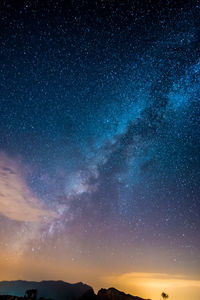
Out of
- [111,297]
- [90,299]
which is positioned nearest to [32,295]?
[111,297]

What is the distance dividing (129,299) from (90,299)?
2102 cm

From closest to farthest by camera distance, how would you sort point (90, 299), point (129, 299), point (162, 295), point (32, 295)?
1. point (32, 295)
2. point (162, 295)
3. point (129, 299)
4. point (90, 299)

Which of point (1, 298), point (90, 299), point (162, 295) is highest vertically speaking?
point (1, 298)

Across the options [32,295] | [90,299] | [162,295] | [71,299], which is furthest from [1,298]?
[71,299]

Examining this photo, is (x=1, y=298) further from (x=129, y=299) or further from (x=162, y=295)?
(x=129, y=299)

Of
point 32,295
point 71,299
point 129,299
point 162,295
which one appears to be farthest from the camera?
point 71,299

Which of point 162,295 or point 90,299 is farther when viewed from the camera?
point 90,299

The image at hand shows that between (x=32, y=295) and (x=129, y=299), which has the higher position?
(x=32, y=295)

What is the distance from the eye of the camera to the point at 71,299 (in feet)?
619

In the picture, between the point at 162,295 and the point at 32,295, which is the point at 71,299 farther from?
the point at 32,295

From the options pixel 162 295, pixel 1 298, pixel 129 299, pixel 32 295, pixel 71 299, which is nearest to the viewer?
pixel 1 298

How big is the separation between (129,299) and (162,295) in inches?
834

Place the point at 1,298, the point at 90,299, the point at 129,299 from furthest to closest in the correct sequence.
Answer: the point at 90,299 → the point at 129,299 → the point at 1,298

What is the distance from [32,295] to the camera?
23.0 m
